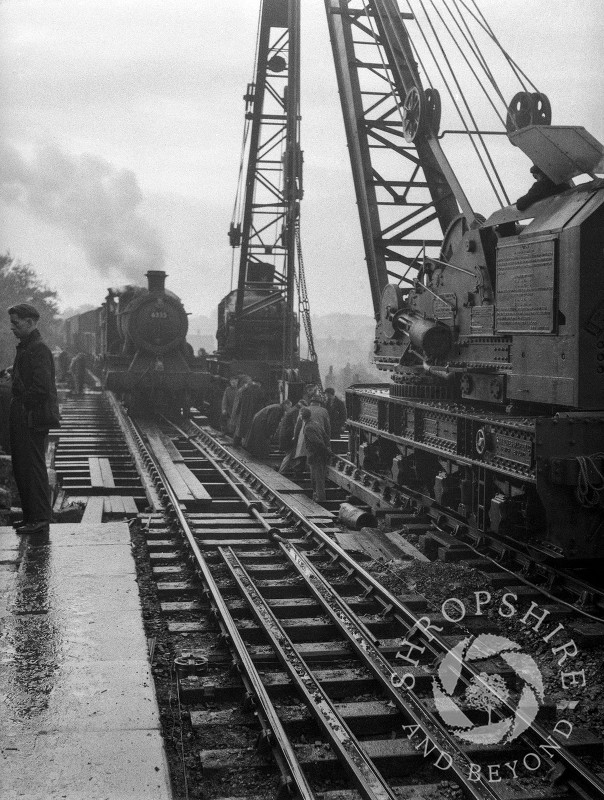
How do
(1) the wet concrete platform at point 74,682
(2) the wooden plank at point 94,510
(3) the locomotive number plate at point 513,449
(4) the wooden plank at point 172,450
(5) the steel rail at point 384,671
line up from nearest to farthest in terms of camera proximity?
(1) the wet concrete platform at point 74,682
(5) the steel rail at point 384,671
(3) the locomotive number plate at point 513,449
(2) the wooden plank at point 94,510
(4) the wooden plank at point 172,450

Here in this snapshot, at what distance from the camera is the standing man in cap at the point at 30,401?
7793 millimetres

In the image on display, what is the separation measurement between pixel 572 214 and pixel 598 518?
245cm

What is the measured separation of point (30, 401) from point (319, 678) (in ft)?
11.9

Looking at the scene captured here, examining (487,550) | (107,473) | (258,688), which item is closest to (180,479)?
(107,473)

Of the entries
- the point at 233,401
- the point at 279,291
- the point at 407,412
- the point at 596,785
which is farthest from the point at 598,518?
the point at 279,291

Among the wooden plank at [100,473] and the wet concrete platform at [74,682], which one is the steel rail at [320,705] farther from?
the wooden plank at [100,473]

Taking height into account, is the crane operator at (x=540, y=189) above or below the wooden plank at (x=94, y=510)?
above

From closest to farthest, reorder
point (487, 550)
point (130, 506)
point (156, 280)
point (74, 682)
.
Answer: point (74, 682), point (487, 550), point (130, 506), point (156, 280)

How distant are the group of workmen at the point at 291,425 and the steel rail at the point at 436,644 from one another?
964mm

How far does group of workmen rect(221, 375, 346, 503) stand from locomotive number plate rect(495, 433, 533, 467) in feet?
15.4

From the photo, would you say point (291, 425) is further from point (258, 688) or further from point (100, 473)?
point (258, 688)

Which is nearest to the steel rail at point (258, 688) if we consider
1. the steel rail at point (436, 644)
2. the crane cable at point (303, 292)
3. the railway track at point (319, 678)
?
the railway track at point (319, 678)

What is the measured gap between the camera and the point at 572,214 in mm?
7320

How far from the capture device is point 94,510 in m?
10.9
